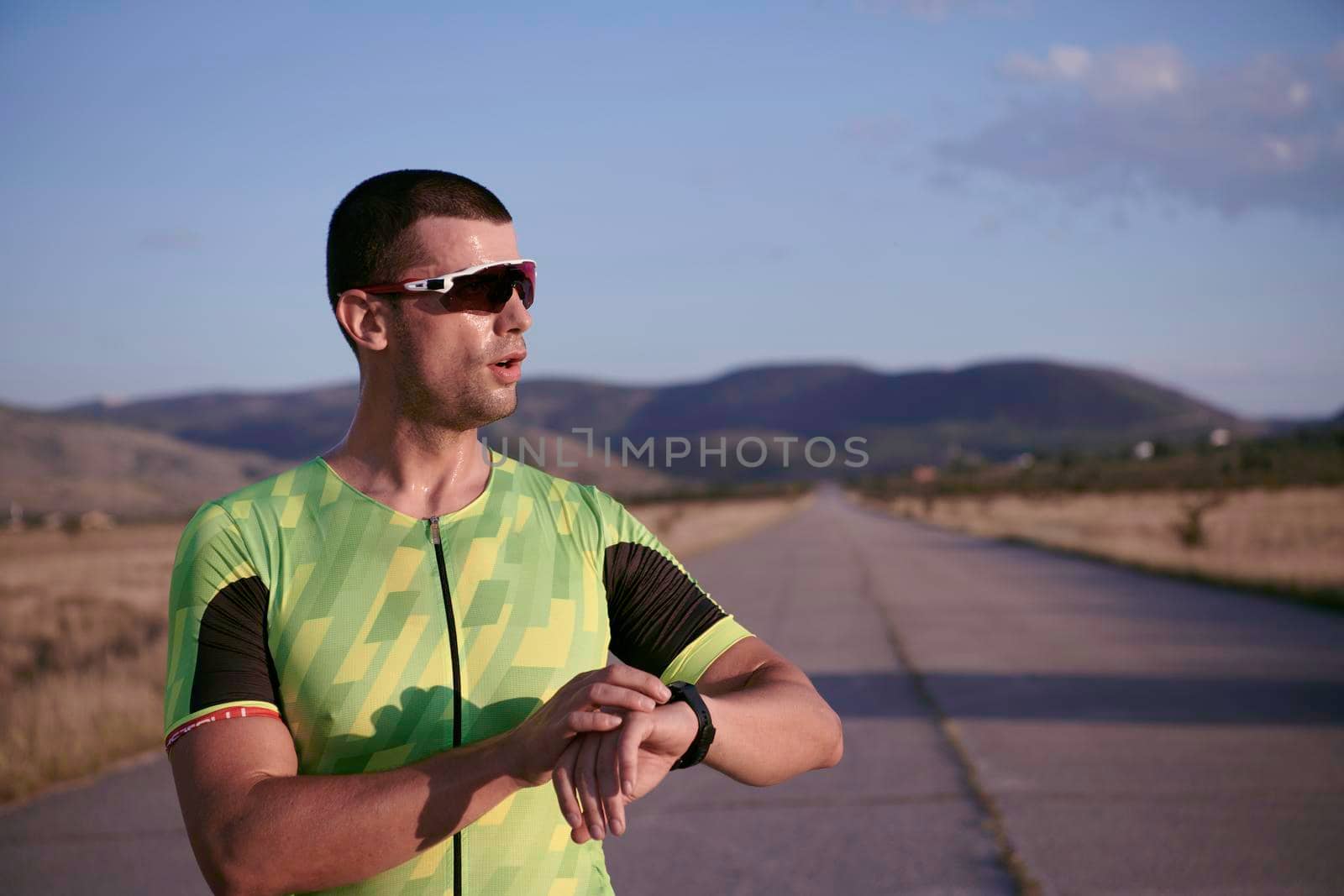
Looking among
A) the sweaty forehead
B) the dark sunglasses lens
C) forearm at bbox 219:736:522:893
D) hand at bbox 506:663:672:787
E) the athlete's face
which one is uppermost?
the sweaty forehead

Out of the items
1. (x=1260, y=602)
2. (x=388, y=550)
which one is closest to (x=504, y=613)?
(x=388, y=550)

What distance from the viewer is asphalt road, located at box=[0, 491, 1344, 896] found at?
596cm

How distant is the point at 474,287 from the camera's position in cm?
226

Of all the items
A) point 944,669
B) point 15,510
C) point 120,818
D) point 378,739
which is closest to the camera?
point 378,739

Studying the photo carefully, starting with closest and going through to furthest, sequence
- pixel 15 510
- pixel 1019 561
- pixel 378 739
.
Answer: pixel 378 739, pixel 1019 561, pixel 15 510

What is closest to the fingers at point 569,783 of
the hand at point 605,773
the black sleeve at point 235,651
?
the hand at point 605,773

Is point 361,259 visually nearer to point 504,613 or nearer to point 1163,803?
point 504,613

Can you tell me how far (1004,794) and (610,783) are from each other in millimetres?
6291

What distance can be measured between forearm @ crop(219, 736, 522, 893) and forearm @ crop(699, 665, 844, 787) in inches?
13.5

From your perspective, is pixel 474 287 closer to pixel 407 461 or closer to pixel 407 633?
pixel 407 461

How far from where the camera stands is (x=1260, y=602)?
721 inches

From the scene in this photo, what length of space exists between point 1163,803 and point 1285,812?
61 centimetres

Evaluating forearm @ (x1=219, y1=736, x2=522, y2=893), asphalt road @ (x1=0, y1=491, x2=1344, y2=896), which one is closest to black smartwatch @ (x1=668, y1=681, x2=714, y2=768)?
forearm @ (x1=219, y1=736, x2=522, y2=893)

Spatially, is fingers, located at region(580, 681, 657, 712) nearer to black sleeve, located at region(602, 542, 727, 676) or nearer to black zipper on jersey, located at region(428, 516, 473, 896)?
black zipper on jersey, located at region(428, 516, 473, 896)
